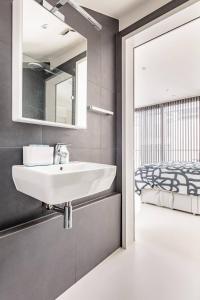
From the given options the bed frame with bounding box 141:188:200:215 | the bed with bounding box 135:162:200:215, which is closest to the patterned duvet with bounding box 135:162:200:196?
the bed with bounding box 135:162:200:215

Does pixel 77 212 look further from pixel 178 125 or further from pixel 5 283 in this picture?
pixel 178 125

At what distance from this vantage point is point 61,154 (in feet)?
4.34

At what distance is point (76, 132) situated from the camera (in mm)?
A: 1522

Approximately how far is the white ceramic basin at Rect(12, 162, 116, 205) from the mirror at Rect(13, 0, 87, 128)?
359mm

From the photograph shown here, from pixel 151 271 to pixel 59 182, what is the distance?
1273 millimetres

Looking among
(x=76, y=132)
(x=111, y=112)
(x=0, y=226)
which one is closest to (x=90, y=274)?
(x=0, y=226)

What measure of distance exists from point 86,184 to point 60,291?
857 millimetres

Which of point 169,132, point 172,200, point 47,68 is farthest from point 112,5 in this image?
point 169,132

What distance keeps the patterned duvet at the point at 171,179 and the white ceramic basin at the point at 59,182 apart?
215 cm

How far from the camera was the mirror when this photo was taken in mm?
1072

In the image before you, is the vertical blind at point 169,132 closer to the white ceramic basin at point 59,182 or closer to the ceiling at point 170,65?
the ceiling at point 170,65

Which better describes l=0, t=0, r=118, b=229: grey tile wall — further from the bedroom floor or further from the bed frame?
the bed frame

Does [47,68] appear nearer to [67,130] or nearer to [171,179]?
[67,130]

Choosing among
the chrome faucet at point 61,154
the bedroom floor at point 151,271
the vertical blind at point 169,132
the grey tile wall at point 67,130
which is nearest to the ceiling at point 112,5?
the grey tile wall at point 67,130
